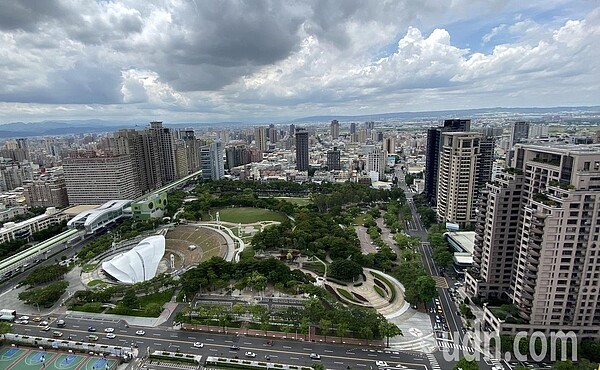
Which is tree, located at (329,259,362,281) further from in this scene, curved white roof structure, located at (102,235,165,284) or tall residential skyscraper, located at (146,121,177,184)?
tall residential skyscraper, located at (146,121,177,184)

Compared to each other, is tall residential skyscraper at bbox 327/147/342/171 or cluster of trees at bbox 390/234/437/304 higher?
tall residential skyscraper at bbox 327/147/342/171

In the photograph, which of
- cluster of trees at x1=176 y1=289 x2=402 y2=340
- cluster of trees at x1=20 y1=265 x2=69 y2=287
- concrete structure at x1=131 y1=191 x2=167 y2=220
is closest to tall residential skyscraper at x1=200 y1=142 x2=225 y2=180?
concrete structure at x1=131 y1=191 x2=167 y2=220

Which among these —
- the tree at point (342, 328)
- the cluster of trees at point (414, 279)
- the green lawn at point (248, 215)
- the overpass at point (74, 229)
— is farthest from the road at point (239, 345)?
the green lawn at point (248, 215)

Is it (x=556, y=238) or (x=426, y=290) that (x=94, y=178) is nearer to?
(x=426, y=290)

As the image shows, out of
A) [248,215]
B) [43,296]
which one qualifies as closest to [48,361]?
[43,296]

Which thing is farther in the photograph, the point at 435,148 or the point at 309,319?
the point at 435,148

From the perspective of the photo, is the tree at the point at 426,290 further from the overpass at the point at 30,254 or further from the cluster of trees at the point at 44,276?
the overpass at the point at 30,254
